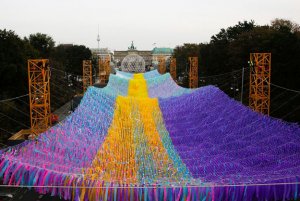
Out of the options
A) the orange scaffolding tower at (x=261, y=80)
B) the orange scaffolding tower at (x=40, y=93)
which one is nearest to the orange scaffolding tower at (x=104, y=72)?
the orange scaffolding tower at (x=40, y=93)

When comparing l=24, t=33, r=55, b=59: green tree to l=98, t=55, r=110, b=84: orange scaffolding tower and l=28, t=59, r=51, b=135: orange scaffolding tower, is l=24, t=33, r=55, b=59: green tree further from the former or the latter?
l=28, t=59, r=51, b=135: orange scaffolding tower

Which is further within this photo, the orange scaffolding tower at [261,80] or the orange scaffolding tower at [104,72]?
the orange scaffolding tower at [104,72]

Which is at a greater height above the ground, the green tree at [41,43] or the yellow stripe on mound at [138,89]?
the green tree at [41,43]

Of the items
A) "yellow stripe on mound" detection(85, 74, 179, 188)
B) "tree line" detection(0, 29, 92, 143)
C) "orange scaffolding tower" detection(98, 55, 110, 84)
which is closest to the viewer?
"yellow stripe on mound" detection(85, 74, 179, 188)

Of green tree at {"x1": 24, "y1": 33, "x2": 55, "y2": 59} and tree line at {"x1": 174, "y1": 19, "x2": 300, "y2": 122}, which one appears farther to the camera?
green tree at {"x1": 24, "y1": 33, "x2": 55, "y2": 59}

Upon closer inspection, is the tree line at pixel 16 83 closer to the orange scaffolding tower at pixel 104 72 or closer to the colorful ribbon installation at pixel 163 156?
the orange scaffolding tower at pixel 104 72

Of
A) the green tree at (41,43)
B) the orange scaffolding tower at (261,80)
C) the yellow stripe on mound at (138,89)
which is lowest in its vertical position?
the yellow stripe on mound at (138,89)

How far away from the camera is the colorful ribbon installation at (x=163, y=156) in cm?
643

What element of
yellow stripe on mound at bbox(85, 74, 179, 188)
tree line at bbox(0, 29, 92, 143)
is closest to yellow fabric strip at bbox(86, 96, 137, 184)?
yellow stripe on mound at bbox(85, 74, 179, 188)

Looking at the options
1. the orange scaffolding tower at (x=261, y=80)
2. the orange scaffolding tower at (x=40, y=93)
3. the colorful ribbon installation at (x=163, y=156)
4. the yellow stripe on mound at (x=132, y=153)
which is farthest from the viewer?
the orange scaffolding tower at (x=261, y=80)

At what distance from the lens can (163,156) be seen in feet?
29.9

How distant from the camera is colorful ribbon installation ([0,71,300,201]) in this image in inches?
253

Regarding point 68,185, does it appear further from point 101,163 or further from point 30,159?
point 101,163

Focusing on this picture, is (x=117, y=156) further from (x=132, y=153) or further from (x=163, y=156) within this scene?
(x=163, y=156)
